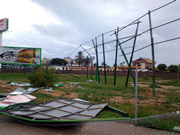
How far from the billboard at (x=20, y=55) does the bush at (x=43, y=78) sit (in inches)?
728

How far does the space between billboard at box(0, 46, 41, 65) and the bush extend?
18488mm

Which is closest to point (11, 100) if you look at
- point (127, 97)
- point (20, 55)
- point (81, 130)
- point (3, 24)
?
point (81, 130)

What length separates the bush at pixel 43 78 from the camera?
14.9 meters

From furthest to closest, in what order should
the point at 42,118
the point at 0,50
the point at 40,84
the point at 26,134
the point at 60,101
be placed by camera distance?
the point at 0,50 < the point at 40,84 < the point at 60,101 < the point at 42,118 < the point at 26,134

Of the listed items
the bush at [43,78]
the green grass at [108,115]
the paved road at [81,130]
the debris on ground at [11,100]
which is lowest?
the paved road at [81,130]

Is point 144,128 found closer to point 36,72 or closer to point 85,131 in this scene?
point 85,131

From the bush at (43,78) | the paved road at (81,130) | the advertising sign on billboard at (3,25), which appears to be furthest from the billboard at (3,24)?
the paved road at (81,130)

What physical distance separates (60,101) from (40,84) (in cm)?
804

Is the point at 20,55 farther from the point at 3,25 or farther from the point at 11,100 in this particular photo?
the point at 11,100

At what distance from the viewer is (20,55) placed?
33.0m

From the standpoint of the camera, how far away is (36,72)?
610 inches

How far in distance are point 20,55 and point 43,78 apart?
20.7 m

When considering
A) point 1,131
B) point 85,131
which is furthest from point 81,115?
point 1,131

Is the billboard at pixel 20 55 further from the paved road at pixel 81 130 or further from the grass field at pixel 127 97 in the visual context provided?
the paved road at pixel 81 130
